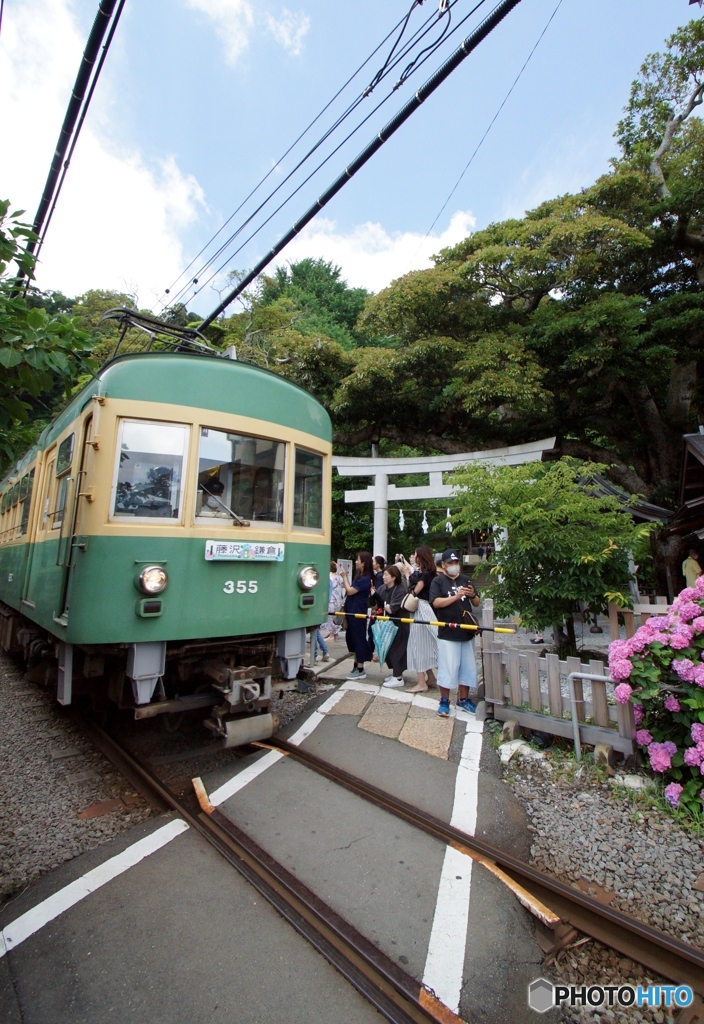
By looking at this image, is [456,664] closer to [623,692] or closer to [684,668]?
[623,692]

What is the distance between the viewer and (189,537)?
3904mm

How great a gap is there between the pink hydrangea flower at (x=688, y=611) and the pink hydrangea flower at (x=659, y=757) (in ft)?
2.99

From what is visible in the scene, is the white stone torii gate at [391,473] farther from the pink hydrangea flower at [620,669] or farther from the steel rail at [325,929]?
the steel rail at [325,929]

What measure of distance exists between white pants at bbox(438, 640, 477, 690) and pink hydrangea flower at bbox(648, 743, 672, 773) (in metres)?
1.81

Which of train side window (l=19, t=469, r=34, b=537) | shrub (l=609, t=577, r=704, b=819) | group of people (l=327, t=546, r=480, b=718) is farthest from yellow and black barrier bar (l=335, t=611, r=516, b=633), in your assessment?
train side window (l=19, t=469, r=34, b=537)

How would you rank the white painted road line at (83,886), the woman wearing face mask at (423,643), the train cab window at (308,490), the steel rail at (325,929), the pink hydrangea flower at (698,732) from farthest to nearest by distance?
the woman wearing face mask at (423,643) → the train cab window at (308,490) → the pink hydrangea flower at (698,732) → the white painted road line at (83,886) → the steel rail at (325,929)

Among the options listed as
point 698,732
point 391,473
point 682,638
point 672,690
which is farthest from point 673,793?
point 391,473

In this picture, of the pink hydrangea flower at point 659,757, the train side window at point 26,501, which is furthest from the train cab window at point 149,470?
the pink hydrangea flower at point 659,757

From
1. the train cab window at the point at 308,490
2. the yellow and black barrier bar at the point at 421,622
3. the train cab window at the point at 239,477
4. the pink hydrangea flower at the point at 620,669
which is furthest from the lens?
the yellow and black barrier bar at the point at 421,622

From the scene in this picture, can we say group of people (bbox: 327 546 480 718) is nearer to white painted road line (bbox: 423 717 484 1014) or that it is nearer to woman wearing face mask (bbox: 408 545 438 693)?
woman wearing face mask (bbox: 408 545 438 693)

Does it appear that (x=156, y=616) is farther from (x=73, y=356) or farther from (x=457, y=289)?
(x=457, y=289)

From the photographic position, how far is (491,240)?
45.8 ft

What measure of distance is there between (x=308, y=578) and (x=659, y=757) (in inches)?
116

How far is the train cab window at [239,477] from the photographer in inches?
161
